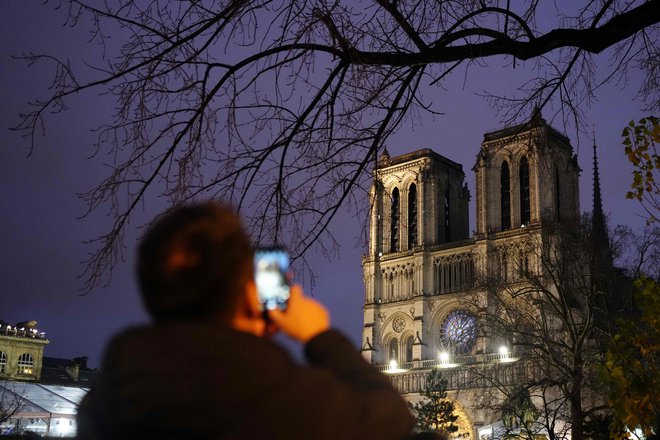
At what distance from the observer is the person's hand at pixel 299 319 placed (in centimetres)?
145

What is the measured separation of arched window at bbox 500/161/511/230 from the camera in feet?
147

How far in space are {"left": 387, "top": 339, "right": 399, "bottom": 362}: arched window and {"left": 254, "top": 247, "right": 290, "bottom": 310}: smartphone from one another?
156 feet

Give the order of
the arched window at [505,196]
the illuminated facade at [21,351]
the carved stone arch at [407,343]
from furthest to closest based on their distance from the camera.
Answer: the carved stone arch at [407,343] < the arched window at [505,196] < the illuminated facade at [21,351]

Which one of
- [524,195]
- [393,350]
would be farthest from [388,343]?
[524,195]

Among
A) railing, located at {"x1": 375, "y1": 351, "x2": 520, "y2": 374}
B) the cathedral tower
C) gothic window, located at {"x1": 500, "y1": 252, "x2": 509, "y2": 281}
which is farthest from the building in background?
the cathedral tower

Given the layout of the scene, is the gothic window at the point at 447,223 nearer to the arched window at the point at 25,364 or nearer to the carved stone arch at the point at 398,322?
the carved stone arch at the point at 398,322

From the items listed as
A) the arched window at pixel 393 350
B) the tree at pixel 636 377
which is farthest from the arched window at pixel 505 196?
the tree at pixel 636 377

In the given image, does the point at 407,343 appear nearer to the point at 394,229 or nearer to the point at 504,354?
the point at 394,229

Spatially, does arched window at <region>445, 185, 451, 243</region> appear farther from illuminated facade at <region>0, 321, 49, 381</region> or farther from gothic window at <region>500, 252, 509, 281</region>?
illuminated facade at <region>0, 321, 49, 381</region>

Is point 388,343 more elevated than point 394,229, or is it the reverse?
point 394,229

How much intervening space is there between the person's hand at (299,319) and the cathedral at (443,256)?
39636 millimetres

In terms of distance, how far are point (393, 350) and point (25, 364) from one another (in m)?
22.2

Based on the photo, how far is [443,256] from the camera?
47625 mm

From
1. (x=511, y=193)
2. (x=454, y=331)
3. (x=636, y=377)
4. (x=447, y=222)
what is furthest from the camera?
(x=447, y=222)
